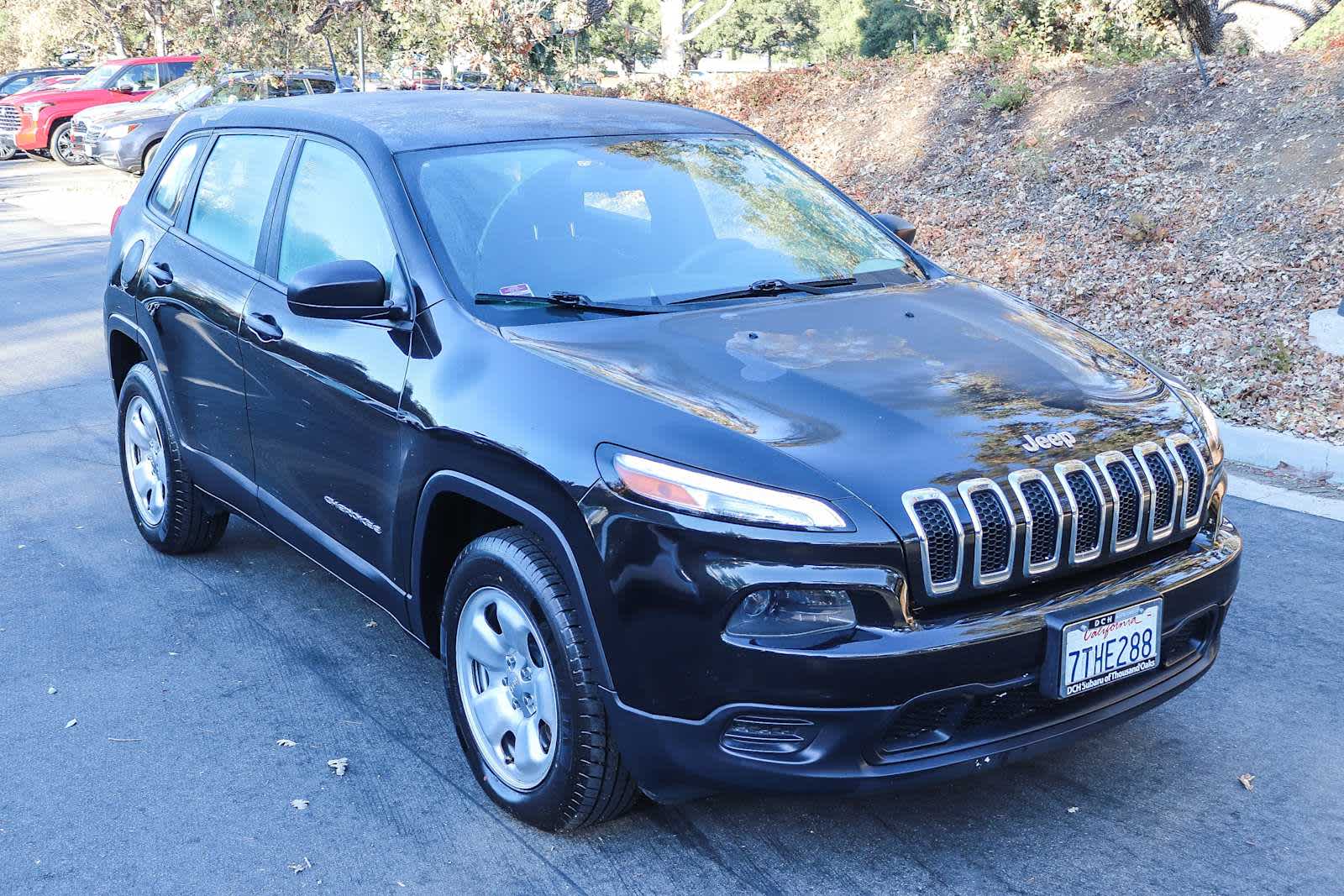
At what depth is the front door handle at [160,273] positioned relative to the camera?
506 cm

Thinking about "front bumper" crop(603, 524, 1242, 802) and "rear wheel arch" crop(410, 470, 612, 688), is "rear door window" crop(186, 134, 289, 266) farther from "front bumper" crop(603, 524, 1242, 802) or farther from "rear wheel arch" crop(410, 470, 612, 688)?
"front bumper" crop(603, 524, 1242, 802)

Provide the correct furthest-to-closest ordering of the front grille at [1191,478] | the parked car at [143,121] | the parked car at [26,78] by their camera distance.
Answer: the parked car at [26,78] < the parked car at [143,121] < the front grille at [1191,478]


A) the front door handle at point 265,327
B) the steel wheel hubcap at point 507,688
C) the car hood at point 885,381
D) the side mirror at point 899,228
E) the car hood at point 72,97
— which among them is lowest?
the steel wheel hubcap at point 507,688

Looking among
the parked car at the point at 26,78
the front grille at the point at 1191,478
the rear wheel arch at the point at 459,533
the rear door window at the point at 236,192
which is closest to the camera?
the rear wheel arch at the point at 459,533

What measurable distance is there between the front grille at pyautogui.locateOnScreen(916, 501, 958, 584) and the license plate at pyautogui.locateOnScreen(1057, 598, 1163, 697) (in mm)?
307

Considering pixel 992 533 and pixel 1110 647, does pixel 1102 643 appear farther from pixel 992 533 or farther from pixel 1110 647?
pixel 992 533

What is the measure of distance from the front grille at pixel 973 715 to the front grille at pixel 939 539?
0.87ft

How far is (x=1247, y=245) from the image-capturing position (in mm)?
9352

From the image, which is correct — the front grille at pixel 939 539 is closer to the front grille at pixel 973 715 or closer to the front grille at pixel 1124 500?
the front grille at pixel 973 715

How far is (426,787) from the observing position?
3652 mm

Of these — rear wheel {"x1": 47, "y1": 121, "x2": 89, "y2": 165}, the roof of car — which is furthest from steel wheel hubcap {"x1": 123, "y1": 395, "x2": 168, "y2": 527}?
rear wheel {"x1": 47, "y1": 121, "x2": 89, "y2": 165}

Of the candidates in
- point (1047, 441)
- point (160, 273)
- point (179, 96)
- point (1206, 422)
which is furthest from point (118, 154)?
point (1047, 441)

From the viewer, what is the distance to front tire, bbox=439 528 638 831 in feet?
10.1

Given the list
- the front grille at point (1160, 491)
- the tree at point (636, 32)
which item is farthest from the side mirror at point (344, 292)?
the tree at point (636, 32)
